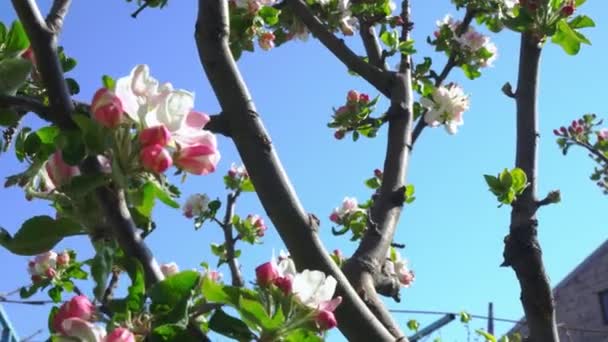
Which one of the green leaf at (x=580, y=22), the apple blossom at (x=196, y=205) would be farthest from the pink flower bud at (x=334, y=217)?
the green leaf at (x=580, y=22)

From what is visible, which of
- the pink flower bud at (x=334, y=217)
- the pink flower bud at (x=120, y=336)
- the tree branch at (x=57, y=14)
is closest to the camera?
the pink flower bud at (x=120, y=336)

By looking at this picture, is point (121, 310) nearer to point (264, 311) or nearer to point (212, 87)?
point (264, 311)

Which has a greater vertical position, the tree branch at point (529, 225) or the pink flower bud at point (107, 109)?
the tree branch at point (529, 225)

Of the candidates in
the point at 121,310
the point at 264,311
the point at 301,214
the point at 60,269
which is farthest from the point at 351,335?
the point at 60,269

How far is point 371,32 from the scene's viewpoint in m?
2.53

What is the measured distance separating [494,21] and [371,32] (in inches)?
21.2

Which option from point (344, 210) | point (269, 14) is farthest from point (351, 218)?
point (269, 14)

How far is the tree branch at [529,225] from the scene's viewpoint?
6.01ft

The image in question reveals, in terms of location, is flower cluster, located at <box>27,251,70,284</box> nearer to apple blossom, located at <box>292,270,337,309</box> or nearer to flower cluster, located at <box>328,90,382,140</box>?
flower cluster, located at <box>328,90,382,140</box>

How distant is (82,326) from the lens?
0.77 meters

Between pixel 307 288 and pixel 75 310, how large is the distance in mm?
267

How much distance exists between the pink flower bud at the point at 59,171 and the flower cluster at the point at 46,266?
2161mm

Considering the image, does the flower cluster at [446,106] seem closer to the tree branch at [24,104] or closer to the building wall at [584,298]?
the tree branch at [24,104]

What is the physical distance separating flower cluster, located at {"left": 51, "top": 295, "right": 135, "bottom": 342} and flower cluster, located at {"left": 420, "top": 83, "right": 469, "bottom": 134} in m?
1.76
